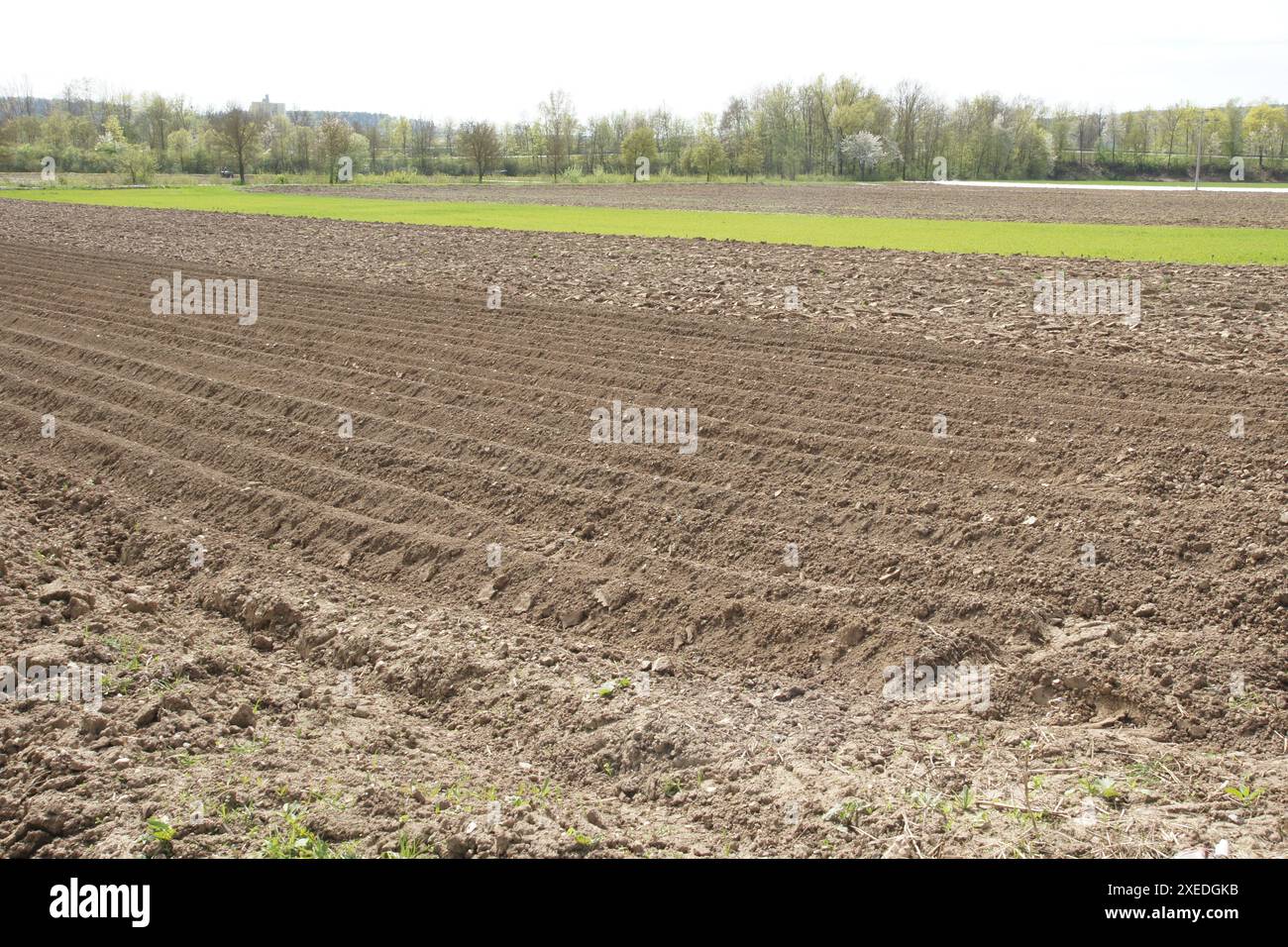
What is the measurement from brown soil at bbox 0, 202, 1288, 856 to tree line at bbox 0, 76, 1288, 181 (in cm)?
8656

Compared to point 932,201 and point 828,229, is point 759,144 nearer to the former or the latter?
point 932,201

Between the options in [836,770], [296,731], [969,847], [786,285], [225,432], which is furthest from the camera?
[786,285]

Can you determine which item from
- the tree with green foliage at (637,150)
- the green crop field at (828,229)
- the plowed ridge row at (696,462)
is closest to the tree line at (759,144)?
the tree with green foliage at (637,150)

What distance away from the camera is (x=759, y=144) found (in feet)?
354

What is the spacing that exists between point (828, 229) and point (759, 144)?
7738 centimetres

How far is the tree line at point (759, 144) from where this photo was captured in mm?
100000

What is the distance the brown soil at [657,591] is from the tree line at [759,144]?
8656cm

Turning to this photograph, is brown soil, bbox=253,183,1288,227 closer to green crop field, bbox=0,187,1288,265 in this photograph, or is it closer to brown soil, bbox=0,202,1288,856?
green crop field, bbox=0,187,1288,265

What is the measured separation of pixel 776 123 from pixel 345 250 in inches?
3988

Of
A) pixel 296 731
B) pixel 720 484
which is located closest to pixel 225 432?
pixel 720 484

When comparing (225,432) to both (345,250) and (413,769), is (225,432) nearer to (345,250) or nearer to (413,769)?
(413,769)

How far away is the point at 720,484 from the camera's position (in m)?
9.63

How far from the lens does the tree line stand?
10000cm

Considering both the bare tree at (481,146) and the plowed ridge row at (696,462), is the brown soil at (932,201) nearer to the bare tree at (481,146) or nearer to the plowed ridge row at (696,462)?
the bare tree at (481,146)
